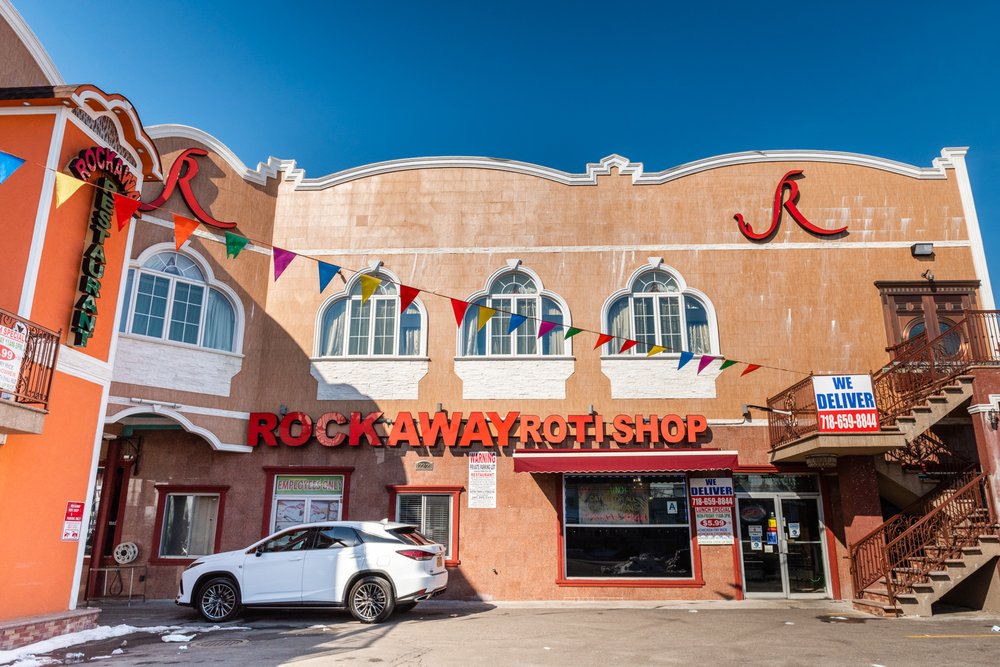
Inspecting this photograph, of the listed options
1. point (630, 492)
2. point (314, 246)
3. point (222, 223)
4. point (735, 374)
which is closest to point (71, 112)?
point (222, 223)

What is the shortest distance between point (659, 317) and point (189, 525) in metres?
11.0

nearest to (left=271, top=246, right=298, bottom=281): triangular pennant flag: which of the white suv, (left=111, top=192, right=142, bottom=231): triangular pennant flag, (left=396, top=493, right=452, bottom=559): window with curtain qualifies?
(left=111, top=192, right=142, bottom=231): triangular pennant flag

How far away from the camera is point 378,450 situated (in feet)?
51.1

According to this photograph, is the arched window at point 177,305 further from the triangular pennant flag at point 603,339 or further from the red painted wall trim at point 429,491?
the triangular pennant flag at point 603,339

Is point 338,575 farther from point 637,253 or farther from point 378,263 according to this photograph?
point 637,253

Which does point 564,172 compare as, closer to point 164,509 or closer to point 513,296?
point 513,296

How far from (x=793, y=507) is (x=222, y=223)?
13583 mm

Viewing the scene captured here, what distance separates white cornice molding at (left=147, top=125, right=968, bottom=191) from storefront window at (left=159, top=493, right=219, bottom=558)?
7.29 m

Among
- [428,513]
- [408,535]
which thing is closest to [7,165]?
[408,535]

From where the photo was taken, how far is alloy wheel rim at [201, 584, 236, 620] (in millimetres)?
12016

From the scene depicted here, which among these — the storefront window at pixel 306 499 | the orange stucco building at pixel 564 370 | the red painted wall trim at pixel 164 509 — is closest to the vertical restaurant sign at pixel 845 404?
the orange stucco building at pixel 564 370

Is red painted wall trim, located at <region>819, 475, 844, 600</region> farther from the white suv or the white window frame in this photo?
the white window frame

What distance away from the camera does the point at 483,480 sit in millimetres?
Result: 15242

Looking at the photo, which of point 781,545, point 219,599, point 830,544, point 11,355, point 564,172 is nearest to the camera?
point 11,355
